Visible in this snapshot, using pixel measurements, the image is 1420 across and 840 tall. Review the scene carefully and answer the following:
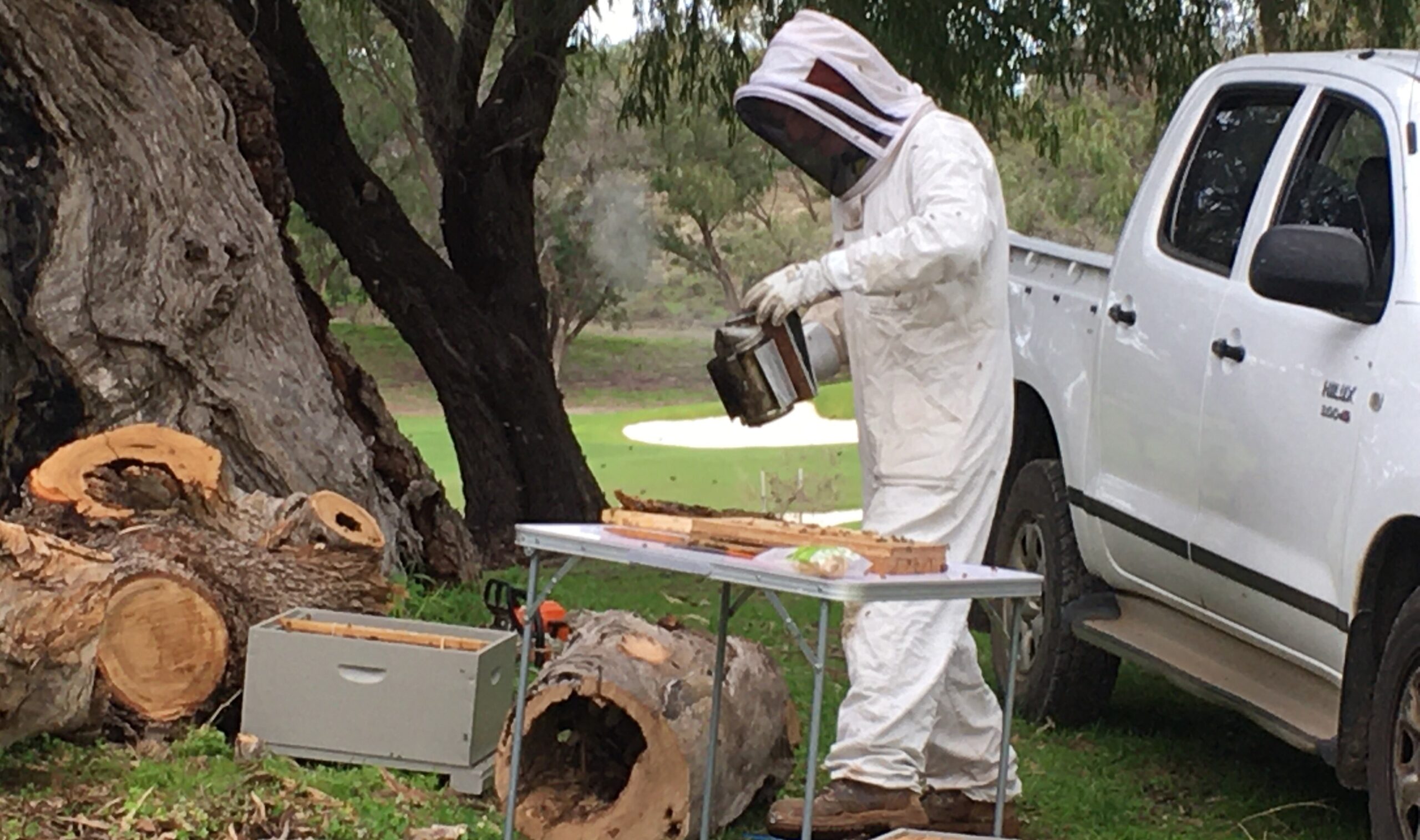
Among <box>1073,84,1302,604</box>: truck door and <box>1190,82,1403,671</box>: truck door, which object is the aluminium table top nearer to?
<box>1190,82,1403,671</box>: truck door

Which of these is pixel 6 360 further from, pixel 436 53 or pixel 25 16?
pixel 436 53

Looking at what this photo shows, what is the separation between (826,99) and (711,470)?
17.0 m

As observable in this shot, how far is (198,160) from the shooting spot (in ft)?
27.0

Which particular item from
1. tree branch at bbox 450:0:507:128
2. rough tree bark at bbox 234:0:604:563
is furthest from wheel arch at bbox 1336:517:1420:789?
tree branch at bbox 450:0:507:128

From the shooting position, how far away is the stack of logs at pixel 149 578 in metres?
5.18

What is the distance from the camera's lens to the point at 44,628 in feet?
16.7

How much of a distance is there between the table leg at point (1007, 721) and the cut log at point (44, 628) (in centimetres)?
251

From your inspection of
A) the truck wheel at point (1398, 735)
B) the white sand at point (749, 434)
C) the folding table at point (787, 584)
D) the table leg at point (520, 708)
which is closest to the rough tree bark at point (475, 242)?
the table leg at point (520, 708)

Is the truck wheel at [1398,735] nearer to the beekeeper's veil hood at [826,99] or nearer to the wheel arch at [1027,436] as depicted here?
the beekeeper's veil hood at [826,99]

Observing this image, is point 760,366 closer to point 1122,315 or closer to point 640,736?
point 640,736

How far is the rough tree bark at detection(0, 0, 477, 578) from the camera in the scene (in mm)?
7629

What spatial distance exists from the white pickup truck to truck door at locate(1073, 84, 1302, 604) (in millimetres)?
11

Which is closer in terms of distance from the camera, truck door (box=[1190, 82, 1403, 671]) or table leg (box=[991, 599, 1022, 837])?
table leg (box=[991, 599, 1022, 837])

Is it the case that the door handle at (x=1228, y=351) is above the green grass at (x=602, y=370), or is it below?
above
